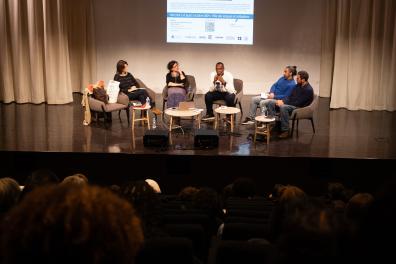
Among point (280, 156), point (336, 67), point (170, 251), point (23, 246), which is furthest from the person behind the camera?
point (336, 67)

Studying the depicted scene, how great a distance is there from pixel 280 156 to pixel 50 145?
310 centimetres

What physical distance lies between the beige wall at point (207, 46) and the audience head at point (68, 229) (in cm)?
1046

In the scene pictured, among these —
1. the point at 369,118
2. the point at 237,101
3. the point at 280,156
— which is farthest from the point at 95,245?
the point at 369,118

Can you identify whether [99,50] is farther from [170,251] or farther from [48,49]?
[170,251]

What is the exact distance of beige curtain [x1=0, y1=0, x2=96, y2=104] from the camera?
10500mm

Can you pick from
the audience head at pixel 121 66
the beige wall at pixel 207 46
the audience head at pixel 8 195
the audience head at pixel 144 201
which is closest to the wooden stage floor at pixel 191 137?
the audience head at pixel 121 66

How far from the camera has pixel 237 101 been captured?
947 centimetres

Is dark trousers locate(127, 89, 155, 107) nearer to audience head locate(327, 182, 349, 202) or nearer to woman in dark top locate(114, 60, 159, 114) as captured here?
woman in dark top locate(114, 60, 159, 114)

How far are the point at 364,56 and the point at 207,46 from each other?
3158 millimetres

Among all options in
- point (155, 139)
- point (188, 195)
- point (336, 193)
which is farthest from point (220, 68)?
point (188, 195)

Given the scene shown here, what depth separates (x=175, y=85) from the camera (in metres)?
9.73

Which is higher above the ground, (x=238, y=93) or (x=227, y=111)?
(x=238, y=93)

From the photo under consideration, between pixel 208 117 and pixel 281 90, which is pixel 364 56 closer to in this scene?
pixel 281 90

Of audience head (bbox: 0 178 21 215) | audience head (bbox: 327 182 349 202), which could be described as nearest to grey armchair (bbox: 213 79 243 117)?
audience head (bbox: 327 182 349 202)
